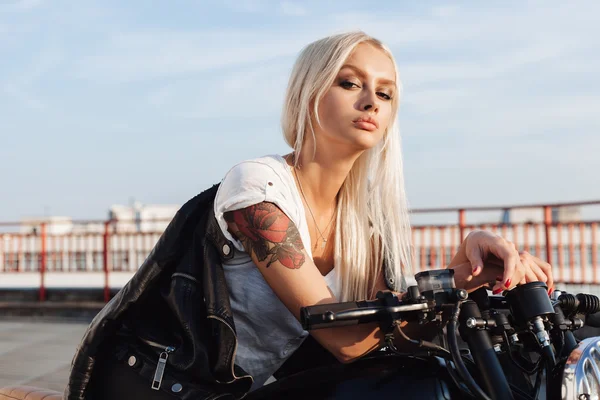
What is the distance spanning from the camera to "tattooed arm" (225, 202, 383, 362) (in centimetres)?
161

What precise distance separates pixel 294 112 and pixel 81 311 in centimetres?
810

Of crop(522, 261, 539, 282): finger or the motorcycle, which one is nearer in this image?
the motorcycle

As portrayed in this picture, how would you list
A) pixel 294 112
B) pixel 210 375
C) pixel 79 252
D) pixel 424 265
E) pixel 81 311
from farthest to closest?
pixel 79 252 < pixel 424 265 < pixel 81 311 < pixel 294 112 < pixel 210 375

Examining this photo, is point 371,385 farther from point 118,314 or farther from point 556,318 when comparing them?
point 118,314

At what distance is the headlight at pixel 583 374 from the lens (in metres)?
1.14

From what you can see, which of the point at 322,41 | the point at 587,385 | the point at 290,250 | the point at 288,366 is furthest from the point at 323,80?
the point at 587,385

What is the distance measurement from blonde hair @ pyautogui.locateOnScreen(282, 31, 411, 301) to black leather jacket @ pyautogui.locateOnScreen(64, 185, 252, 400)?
0.38 m

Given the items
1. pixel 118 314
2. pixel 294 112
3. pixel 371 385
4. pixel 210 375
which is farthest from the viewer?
pixel 294 112

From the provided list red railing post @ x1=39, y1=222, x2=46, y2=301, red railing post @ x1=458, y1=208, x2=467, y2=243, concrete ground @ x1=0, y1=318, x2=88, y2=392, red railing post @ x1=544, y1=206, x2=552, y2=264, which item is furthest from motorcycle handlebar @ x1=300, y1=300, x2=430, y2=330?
red railing post @ x1=39, y1=222, x2=46, y2=301

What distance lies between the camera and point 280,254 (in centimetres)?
164

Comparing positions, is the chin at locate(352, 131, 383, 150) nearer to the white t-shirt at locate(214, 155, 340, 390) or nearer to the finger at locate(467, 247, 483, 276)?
the white t-shirt at locate(214, 155, 340, 390)

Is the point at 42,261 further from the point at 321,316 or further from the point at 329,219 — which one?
the point at 321,316

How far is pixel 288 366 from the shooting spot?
6.29ft

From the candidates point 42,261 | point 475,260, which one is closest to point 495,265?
point 475,260
